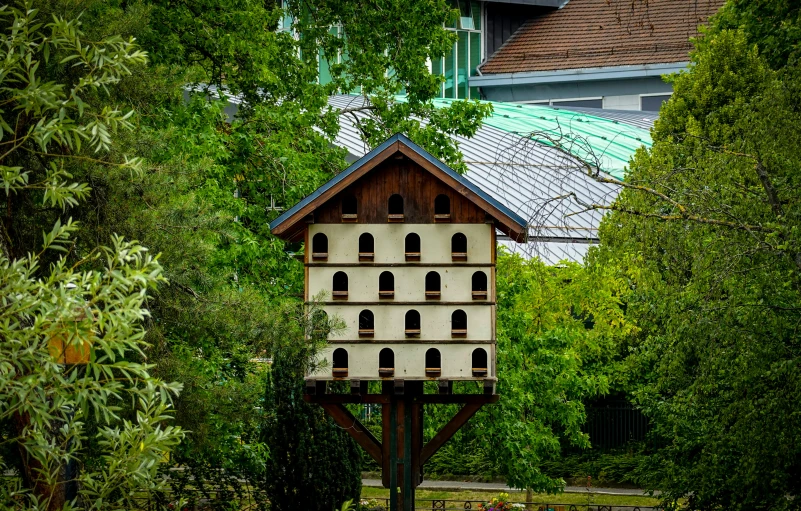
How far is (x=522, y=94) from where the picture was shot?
53.4 meters

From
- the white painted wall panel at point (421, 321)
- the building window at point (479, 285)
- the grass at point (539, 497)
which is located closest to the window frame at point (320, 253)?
the white painted wall panel at point (421, 321)

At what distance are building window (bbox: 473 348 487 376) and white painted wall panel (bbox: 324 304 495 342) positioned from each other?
13 centimetres

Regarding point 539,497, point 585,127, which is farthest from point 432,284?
point 585,127

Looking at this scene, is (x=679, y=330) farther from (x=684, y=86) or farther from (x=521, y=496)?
(x=684, y=86)

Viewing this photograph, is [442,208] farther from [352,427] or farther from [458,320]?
[352,427]

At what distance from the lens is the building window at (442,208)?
439 inches

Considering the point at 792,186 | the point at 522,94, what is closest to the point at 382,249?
the point at 792,186

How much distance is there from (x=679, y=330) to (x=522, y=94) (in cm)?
4224

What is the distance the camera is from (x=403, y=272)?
11188 millimetres

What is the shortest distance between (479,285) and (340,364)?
1.48 metres

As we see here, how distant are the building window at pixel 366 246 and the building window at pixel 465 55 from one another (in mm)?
41525

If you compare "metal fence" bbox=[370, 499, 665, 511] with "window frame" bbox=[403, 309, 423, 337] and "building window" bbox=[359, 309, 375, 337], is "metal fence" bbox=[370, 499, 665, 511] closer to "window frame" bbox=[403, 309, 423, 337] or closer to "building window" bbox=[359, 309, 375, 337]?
"building window" bbox=[359, 309, 375, 337]

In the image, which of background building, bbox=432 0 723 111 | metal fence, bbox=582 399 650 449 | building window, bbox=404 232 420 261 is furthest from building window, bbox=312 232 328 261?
background building, bbox=432 0 723 111

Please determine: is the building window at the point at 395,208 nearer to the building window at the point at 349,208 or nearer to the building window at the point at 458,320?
the building window at the point at 349,208
